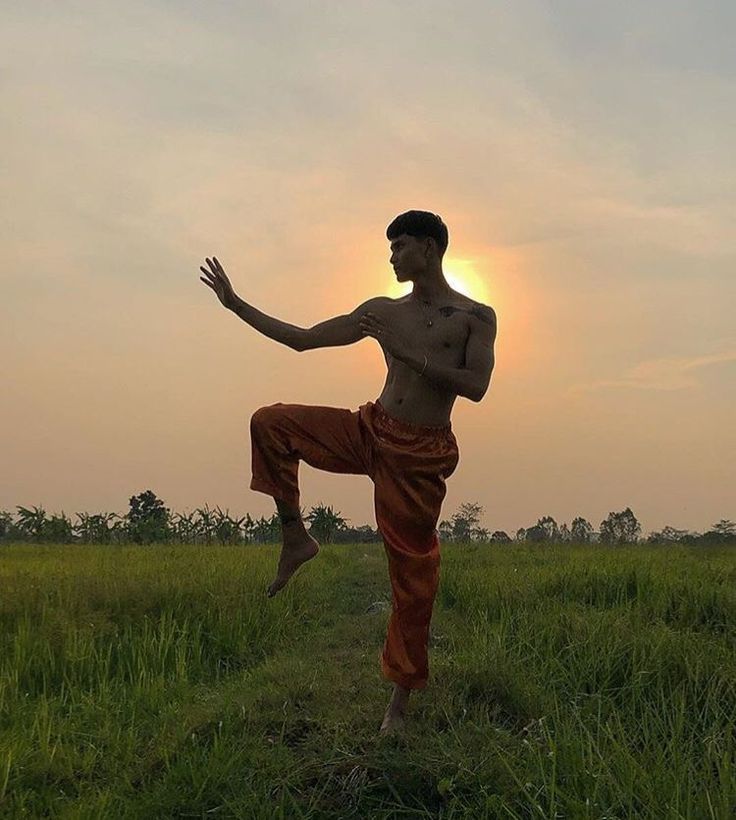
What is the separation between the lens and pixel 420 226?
336 cm

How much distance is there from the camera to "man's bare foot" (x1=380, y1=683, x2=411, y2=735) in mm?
3164

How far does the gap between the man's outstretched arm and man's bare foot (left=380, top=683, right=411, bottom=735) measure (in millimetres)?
1508

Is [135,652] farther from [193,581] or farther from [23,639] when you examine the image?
[193,581]

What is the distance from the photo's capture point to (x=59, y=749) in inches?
126

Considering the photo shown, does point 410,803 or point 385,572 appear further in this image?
point 385,572

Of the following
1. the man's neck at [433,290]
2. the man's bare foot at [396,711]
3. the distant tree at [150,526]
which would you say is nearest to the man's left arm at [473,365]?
the man's neck at [433,290]

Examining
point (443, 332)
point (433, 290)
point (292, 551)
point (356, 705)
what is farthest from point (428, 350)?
point (356, 705)

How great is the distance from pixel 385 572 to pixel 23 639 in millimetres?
6809

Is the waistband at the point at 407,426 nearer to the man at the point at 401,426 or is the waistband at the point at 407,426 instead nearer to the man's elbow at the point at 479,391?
the man at the point at 401,426

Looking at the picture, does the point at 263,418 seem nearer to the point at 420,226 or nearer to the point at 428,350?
the point at 428,350

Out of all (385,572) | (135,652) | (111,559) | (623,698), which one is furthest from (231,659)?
(385,572)

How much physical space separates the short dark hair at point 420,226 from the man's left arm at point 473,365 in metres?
0.38

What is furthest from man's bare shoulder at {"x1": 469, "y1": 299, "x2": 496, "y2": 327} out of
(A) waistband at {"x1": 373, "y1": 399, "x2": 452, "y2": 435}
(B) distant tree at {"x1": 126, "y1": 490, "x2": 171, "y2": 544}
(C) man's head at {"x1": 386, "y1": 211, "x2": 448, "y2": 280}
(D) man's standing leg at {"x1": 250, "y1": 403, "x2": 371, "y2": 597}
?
(B) distant tree at {"x1": 126, "y1": 490, "x2": 171, "y2": 544}

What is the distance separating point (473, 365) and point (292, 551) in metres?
1.15
